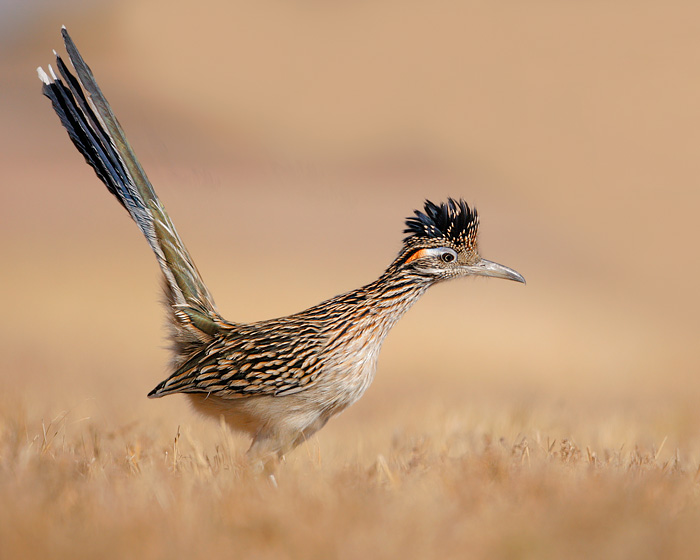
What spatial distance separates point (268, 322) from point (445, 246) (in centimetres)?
142

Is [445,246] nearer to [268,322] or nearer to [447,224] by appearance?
[447,224]

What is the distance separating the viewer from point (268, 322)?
6.10 meters

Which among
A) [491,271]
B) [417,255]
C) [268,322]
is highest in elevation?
[417,255]

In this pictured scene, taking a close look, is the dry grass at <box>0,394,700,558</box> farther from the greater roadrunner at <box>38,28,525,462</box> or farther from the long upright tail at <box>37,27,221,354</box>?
the long upright tail at <box>37,27,221,354</box>

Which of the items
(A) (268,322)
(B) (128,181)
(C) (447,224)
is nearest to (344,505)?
(A) (268,322)

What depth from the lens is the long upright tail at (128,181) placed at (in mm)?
6004

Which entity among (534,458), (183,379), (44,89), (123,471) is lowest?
(534,458)

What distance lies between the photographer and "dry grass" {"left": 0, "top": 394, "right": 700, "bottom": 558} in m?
3.11

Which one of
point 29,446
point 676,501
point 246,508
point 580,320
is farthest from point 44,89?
point 580,320

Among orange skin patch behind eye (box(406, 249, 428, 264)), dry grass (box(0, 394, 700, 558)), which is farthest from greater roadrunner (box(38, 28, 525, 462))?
dry grass (box(0, 394, 700, 558))

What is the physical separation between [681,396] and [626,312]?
13.1 meters

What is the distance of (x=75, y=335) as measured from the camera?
13.2 m

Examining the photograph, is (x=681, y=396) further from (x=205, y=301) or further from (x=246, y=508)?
(x=246, y=508)

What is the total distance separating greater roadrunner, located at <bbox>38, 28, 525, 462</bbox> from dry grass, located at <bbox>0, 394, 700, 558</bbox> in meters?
0.46
